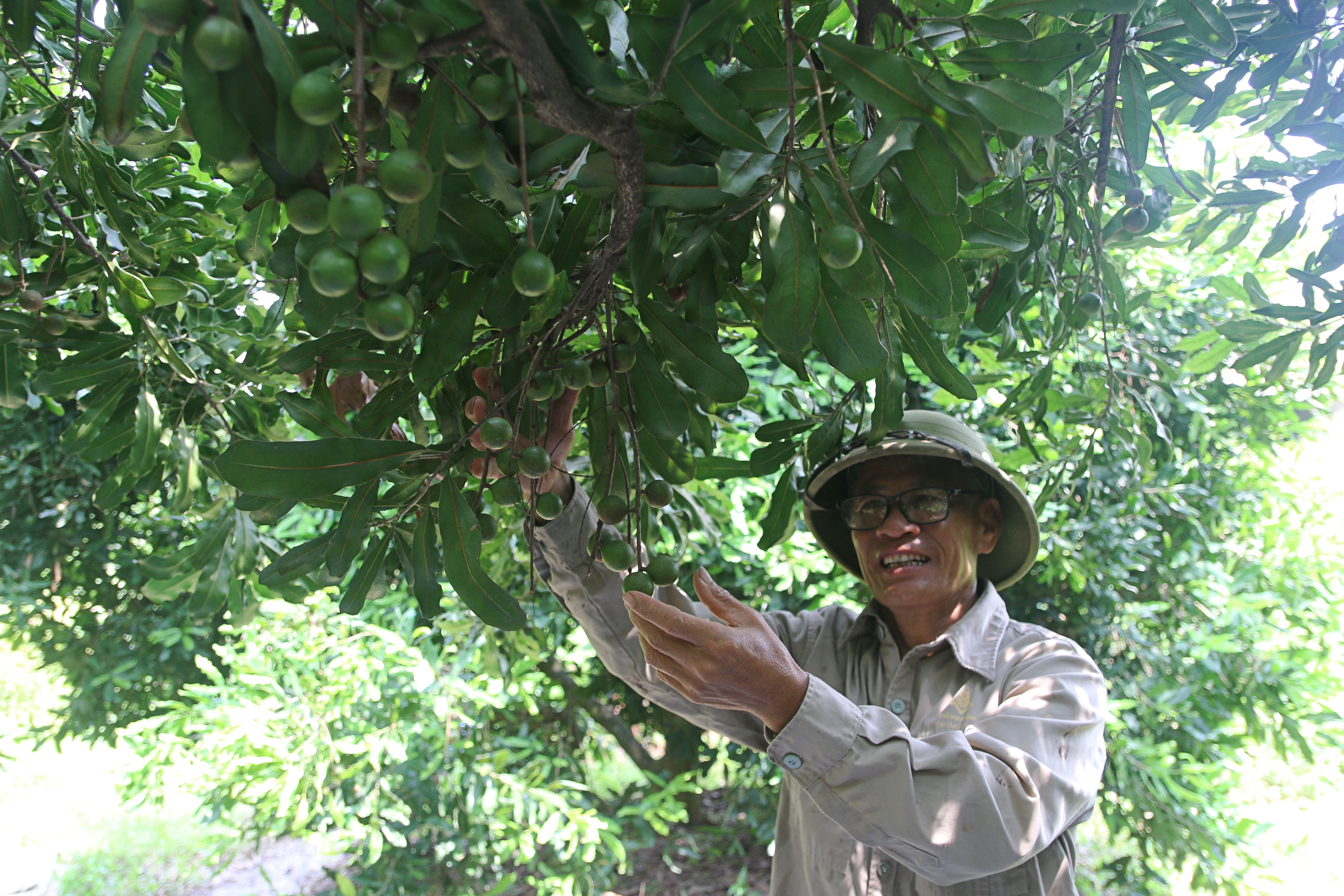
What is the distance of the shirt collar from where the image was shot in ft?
5.43

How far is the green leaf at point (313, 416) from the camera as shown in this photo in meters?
1.17

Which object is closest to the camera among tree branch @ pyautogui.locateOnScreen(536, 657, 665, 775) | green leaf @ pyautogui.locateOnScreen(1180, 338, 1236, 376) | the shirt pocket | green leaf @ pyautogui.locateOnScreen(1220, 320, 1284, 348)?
the shirt pocket

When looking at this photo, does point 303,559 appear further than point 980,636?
No

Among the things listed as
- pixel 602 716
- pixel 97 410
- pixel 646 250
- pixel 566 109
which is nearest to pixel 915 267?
pixel 646 250

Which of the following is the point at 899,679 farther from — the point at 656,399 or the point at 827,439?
the point at 656,399

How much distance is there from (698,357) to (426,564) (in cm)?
41

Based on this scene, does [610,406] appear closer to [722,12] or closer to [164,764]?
[722,12]

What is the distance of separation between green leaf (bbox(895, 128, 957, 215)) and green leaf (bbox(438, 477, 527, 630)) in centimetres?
58

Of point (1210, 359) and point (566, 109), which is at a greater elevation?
point (1210, 359)

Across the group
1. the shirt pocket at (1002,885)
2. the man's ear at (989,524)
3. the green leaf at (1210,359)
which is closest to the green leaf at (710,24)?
the shirt pocket at (1002,885)

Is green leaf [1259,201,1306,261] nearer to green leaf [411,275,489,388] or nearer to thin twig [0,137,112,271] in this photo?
green leaf [411,275,489,388]

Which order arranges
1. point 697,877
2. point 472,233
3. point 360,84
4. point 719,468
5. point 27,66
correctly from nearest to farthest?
point 360,84 < point 472,233 < point 27,66 < point 719,468 < point 697,877

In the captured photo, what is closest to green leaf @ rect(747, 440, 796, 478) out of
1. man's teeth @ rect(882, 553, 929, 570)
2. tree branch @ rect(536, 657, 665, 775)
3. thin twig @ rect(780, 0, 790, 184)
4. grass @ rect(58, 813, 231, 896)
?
man's teeth @ rect(882, 553, 929, 570)

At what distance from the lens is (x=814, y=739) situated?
1192mm
